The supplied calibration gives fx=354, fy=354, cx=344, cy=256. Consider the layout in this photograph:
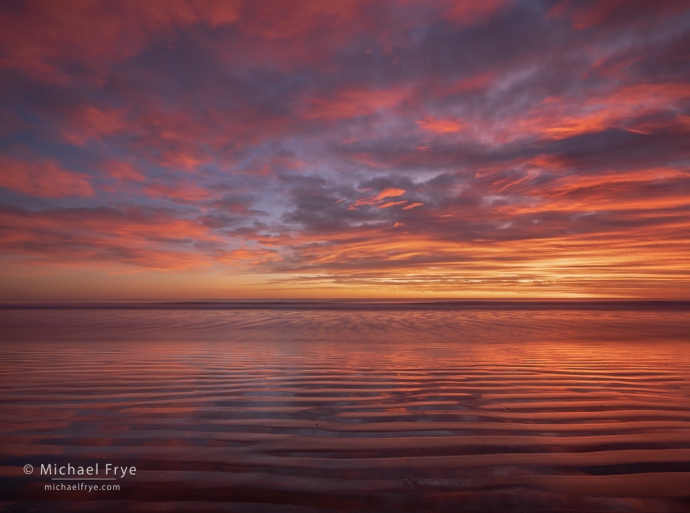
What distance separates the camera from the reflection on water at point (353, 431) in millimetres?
2520

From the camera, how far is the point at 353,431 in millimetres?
3645

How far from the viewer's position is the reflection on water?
2.52 meters

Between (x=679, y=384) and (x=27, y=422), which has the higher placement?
(x=27, y=422)

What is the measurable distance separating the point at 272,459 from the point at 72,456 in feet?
5.94

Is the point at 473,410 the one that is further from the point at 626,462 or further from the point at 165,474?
the point at 165,474

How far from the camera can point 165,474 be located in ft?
9.16

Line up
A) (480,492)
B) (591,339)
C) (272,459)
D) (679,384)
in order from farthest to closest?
(591,339) → (679,384) → (272,459) → (480,492)

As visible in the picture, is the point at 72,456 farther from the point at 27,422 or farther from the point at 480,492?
the point at 480,492

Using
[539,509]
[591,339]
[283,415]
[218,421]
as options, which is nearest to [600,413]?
[539,509]

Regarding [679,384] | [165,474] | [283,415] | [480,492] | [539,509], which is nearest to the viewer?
[539,509]

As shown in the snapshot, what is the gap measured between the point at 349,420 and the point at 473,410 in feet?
5.04

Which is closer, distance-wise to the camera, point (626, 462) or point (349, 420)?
point (626, 462)

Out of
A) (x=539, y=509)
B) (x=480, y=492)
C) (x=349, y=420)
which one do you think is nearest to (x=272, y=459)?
(x=349, y=420)

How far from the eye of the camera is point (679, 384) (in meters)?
5.51
